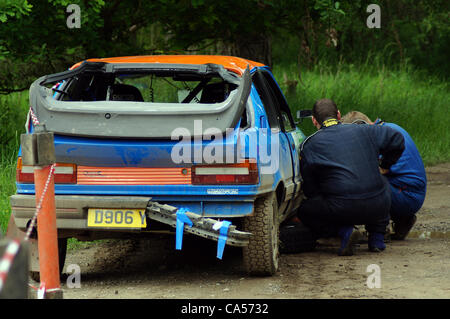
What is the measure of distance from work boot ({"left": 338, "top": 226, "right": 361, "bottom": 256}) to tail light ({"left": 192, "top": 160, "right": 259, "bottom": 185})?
6.02 feet

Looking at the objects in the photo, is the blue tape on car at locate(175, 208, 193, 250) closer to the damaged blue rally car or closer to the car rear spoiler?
the damaged blue rally car

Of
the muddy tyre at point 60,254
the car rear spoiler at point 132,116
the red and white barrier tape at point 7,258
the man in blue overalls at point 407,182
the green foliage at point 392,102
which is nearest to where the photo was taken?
the red and white barrier tape at point 7,258

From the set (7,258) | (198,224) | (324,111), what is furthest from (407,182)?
(7,258)

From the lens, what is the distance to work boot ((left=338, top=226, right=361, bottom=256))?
7.58m

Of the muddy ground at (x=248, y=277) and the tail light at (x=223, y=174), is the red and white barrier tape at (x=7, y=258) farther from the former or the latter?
the tail light at (x=223, y=174)

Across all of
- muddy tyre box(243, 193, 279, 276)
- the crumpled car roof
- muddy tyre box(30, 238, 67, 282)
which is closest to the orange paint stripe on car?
muddy tyre box(243, 193, 279, 276)

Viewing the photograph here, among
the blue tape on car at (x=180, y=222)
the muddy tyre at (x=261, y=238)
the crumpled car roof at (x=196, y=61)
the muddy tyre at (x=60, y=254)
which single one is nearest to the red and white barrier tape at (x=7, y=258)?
the blue tape on car at (x=180, y=222)

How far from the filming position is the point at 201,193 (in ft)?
19.8

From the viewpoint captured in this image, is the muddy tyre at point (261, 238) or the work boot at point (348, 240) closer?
the muddy tyre at point (261, 238)

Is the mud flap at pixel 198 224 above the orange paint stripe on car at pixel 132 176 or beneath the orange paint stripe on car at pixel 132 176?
beneath

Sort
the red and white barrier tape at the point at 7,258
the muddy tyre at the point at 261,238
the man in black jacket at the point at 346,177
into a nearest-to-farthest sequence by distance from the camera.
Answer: the red and white barrier tape at the point at 7,258, the muddy tyre at the point at 261,238, the man in black jacket at the point at 346,177

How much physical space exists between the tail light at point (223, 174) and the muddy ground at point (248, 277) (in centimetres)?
79

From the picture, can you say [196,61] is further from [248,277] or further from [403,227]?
[403,227]

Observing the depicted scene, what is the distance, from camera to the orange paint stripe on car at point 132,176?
606cm
